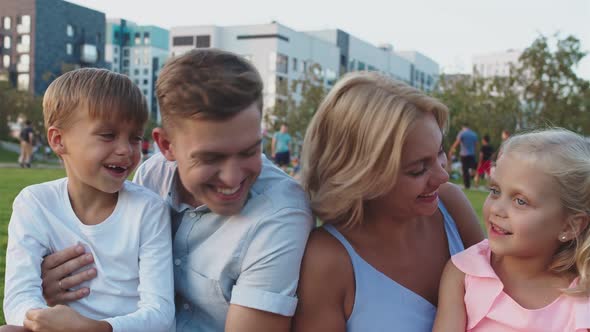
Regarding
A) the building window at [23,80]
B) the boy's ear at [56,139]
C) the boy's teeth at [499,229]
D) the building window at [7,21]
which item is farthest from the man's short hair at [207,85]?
the building window at [7,21]

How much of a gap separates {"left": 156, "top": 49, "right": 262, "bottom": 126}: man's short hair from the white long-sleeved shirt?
0.38 m

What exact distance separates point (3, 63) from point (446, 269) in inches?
2333

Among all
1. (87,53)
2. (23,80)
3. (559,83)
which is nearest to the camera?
(559,83)

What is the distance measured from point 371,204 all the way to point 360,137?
0.24 m

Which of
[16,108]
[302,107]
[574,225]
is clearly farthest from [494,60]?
[574,225]

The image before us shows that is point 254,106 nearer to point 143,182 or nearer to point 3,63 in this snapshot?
point 143,182

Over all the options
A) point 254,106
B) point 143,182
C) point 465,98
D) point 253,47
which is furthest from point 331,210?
point 253,47

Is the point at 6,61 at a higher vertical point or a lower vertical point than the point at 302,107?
higher

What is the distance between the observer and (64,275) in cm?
222

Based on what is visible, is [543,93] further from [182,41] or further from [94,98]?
[182,41]

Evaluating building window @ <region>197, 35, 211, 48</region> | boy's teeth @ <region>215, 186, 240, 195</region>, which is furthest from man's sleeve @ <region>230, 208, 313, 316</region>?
building window @ <region>197, 35, 211, 48</region>

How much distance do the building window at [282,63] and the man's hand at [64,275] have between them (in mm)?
67337

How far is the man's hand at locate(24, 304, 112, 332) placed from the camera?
76.0 inches

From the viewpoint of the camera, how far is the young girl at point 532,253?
2043mm
